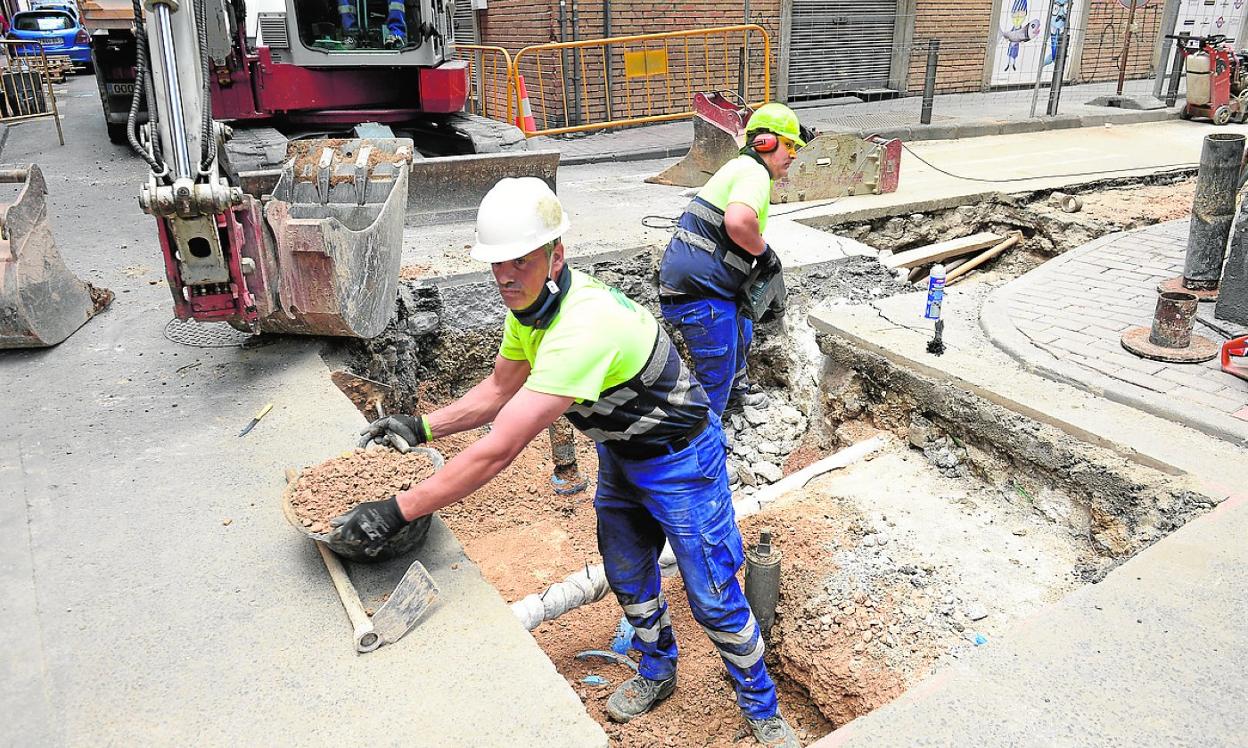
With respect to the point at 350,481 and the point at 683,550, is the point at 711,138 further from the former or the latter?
the point at 350,481

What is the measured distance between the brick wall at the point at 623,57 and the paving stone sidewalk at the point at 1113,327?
7.85 metres

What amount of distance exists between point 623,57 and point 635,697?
11204mm

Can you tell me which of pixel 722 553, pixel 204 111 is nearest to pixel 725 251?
pixel 722 553

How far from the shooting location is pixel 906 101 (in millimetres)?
15492

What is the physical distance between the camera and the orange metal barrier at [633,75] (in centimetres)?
1240

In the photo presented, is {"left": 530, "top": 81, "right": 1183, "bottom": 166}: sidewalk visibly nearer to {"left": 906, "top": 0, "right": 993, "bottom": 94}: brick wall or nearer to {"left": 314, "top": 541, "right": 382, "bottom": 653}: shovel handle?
{"left": 906, "top": 0, "right": 993, "bottom": 94}: brick wall

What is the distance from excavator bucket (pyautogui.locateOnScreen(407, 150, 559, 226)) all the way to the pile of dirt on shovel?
15.2ft

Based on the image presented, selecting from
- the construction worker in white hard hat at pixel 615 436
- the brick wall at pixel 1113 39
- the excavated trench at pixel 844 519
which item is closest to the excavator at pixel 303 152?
the excavated trench at pixel 844 519

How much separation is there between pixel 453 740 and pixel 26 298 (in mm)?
4040

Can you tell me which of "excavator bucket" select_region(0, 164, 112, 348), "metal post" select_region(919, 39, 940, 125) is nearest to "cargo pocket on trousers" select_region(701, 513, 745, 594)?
"excavator bucket" select_region(0, 164, 112, 348)

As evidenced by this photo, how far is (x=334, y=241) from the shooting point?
4223 millimetres

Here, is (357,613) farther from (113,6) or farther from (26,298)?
(113,6)

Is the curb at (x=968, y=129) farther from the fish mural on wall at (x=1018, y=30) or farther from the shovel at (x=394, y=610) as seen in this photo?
the shovel at (x=394, y=610)

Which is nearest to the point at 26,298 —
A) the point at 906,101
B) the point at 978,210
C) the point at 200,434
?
the point at 200,434
